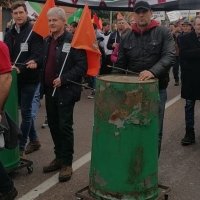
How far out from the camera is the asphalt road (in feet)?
14.7

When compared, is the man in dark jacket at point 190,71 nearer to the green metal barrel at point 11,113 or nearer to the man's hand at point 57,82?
the man's hand at point 57,82

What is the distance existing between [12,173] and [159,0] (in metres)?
3.10

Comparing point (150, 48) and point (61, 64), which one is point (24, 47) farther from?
point (150, 48)

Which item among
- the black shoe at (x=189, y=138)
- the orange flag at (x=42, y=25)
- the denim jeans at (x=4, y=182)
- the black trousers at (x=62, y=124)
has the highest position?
the orange flag at (x=42, y=25)

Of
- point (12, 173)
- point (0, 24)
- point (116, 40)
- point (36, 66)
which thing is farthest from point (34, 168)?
point (0, 24)

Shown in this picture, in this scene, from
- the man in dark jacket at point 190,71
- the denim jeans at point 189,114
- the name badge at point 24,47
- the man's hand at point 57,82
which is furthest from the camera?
the denim jeans at point 189,114

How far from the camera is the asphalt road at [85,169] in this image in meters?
4.49

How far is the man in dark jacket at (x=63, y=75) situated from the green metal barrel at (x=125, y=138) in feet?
2.71

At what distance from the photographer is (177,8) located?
5902 millimetres

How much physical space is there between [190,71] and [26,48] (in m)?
2.55

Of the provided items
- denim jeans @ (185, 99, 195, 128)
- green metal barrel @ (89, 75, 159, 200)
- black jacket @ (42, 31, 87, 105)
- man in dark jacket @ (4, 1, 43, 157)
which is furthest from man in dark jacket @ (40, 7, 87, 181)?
denim jeans @ (185, 99, 195, 128)

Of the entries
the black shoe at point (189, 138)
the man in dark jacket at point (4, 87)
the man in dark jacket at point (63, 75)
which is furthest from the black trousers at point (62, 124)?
the black shoe at point (189, 138)

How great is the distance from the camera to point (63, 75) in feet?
15.2

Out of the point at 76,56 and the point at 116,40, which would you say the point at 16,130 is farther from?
the point at 116,40
